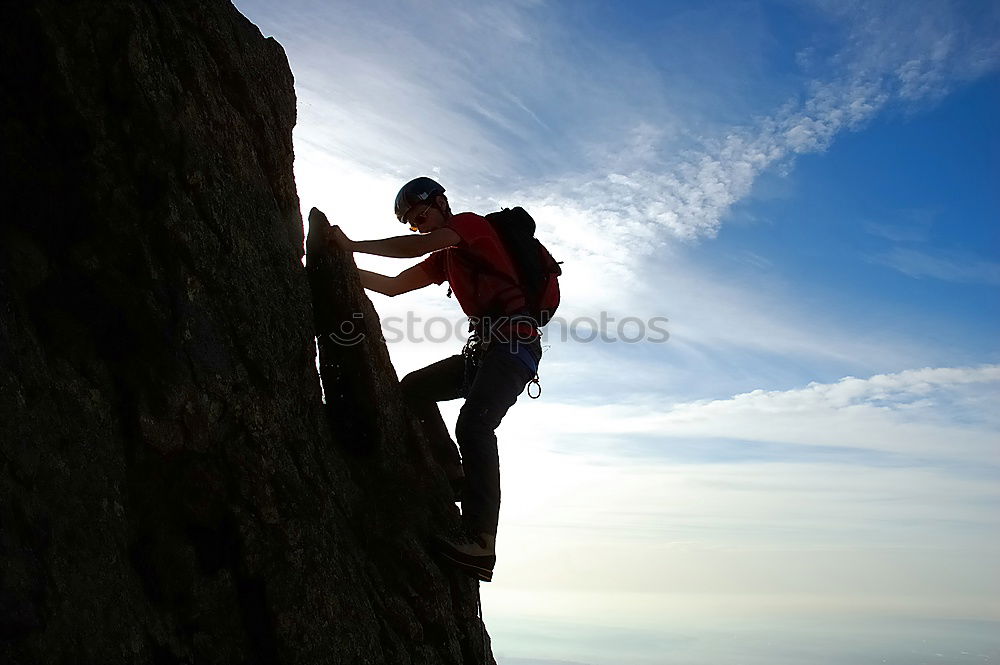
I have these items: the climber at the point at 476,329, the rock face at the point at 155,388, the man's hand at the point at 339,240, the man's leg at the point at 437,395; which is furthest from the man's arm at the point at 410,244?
the man's leg at the point at 437,395

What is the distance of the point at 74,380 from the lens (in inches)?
297

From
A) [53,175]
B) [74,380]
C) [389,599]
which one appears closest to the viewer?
[74,380]

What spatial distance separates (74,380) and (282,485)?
8.06ft

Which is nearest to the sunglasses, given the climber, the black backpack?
the climber

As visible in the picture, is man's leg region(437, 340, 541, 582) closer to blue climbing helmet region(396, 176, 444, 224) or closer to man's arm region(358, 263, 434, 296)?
man's arm region(358, 263, 434, 296)

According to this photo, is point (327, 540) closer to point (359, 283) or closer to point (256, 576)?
point (256, 576)

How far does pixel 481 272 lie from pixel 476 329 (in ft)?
3.10

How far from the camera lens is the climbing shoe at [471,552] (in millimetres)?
10984

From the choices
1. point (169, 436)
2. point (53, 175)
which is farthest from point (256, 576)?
point (53, 175)

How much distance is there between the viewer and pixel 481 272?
11.9 metres

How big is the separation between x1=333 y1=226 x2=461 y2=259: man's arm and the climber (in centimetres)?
1

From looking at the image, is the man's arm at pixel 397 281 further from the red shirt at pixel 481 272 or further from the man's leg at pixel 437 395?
the man's leg at pixel 437 395

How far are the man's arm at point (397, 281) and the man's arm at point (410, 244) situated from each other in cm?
177

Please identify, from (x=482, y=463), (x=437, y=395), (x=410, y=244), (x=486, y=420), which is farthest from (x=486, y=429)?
(x=410, y=244)
